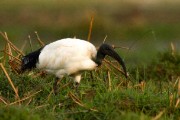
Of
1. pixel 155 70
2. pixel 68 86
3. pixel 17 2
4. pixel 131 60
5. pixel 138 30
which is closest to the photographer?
pixel 68 86

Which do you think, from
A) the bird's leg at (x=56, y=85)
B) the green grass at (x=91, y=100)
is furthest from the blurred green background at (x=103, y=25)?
the bird's leg at (x=56, y=85)

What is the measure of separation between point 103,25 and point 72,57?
14019mm

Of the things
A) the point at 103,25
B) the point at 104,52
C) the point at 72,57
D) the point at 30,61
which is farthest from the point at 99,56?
the point at 103,25

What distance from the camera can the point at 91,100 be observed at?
810 cm

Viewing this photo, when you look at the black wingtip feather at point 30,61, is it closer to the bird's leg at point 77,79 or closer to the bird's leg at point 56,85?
the bird's leg at point 56,85

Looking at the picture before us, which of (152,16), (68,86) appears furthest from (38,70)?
(152,16)

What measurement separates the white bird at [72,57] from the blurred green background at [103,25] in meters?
7.91

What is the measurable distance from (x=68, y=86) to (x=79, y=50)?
0.51 m

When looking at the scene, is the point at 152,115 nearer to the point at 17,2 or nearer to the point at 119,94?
the point at 119,94

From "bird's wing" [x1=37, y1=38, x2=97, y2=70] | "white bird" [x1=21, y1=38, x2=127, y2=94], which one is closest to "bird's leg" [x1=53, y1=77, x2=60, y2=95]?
"white bird" [x1=21, y1=38, x2=127, y2=94]

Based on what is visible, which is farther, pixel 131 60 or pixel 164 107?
pixel 131 60

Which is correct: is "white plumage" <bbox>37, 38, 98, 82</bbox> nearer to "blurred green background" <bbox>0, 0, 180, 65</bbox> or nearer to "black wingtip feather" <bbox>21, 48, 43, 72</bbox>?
"black wingtip feather" <bbox>21, 48, 43, 72</bbox>

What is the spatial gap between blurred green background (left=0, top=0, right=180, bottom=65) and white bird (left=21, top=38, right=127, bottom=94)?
26.0 feet

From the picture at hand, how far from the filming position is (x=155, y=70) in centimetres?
1138
